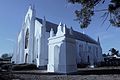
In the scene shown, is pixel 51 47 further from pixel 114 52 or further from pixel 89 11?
pixel 114 52

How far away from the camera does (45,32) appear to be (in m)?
41.8

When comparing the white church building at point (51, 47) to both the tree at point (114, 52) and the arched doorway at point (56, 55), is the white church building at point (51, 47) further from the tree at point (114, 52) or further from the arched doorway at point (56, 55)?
the tree at point (114, 52)

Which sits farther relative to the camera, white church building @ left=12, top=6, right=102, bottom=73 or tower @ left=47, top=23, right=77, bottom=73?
white church building @ left=12, top=6, right=102, bottom=73

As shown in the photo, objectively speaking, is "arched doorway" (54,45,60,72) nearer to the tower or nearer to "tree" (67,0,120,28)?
the tower

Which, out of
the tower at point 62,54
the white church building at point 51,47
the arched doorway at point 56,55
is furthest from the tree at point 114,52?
the tower at point 62,54

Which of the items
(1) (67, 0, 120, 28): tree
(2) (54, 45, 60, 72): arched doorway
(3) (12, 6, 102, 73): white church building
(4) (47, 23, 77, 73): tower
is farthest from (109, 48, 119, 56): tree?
(1) (67, 0, 120, 28): tree

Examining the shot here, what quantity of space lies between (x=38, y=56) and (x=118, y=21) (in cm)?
2823

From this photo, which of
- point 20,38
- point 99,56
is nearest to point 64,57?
point 20,38

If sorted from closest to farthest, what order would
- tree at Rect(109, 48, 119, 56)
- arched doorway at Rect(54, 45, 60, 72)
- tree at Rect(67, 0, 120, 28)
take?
tree at Rect(67, 0, 120, 28), arched doorway at Rect(54, 45, 60, 72), tree at Rect(109, 48, 119, 56)

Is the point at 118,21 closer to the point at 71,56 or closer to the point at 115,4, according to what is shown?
the point at 115,4

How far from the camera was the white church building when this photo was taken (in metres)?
25.2

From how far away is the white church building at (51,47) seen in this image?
25.2 m

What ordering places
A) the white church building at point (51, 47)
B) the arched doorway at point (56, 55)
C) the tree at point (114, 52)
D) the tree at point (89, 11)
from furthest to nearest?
the tree at point (114, 52)
the arched doorway at point (56, 55)
the white church building at point (51, 47)
the tree at point (89, 11)

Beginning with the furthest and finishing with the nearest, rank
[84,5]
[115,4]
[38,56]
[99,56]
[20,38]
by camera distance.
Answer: [99,56], [20,38], [38,56], [84,5], [115,4]
